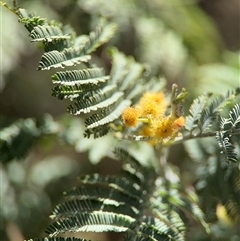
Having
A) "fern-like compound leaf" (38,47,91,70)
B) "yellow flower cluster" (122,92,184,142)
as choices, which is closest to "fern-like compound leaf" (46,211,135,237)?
"yellow flower cluster" (122,92,184,142)

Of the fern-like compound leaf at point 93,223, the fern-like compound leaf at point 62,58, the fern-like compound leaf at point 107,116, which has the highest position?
the fern-like compound leaf at point 62,58

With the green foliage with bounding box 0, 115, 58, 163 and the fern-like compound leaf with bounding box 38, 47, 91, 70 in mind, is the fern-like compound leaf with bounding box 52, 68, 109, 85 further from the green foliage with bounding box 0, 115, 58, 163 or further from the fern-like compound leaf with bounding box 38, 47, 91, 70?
the green foliage with bounding box 0, 115, 58, 163

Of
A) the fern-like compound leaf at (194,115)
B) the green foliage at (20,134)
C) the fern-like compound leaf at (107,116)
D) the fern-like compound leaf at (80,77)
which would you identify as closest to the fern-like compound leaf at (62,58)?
the fern-like compound leaf at (80,77)

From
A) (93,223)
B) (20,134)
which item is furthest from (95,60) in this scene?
(93,223)

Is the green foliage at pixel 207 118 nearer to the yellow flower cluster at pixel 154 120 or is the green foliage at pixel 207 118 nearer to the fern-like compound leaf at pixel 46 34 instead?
the yellow flower cluster at pixel 154 120

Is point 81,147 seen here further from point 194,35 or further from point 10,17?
point 194,35

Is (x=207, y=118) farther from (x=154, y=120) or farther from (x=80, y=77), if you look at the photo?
(x=80, y=77)
